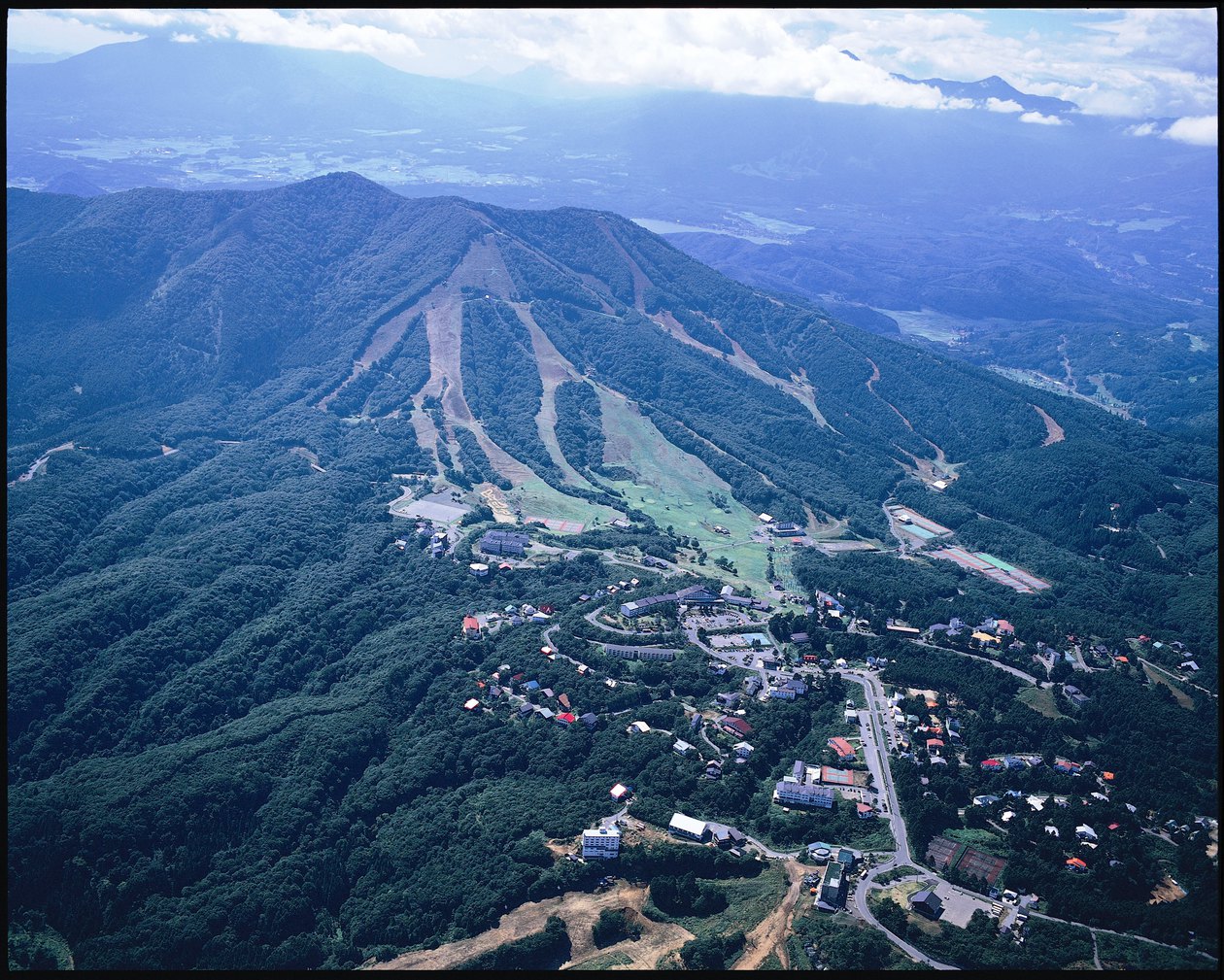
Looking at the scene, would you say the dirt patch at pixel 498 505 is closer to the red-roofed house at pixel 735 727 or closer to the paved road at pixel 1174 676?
the red-roofed house at pixel 735 727

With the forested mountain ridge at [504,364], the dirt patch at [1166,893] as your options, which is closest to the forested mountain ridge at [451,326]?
the forested mountain ridge at [504,364]

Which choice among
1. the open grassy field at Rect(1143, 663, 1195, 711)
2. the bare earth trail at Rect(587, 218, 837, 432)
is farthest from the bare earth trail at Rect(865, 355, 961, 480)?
the open grassy field at Rect(1143, 663, 1195, 711)

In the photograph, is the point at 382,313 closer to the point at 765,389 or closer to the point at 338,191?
the point at 338,191

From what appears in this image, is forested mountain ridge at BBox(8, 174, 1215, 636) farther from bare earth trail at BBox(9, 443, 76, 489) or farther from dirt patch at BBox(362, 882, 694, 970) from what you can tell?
dirt patch at BBox(362, 882, 694, 970)

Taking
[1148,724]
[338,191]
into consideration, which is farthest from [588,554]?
[338,191]

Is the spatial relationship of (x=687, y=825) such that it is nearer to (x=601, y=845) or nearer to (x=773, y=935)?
(x=601, y=845)
